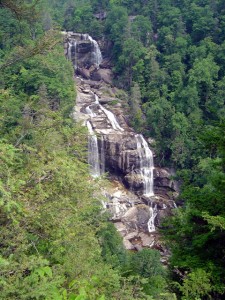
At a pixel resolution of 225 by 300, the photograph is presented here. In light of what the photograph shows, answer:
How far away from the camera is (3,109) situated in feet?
24.6

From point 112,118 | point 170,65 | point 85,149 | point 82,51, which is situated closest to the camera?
point 85,149

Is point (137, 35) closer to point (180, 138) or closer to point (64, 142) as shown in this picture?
point (180, 138)

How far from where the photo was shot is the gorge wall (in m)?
22.6

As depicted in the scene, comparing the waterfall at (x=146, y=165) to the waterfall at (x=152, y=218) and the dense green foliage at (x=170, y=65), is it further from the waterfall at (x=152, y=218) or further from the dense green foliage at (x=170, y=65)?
the waterfall at (x=152, y=218)

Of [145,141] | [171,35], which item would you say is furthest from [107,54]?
[145,141]

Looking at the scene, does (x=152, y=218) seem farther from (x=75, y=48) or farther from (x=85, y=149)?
(x=75, y=48)

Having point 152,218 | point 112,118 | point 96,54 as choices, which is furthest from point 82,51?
point 152,218

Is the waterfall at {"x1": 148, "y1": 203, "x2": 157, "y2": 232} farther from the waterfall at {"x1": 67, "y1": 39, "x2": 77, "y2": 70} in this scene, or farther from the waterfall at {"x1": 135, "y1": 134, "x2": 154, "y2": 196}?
the waterfall at {"x1": 67, "y1": 39, "x2": 77, "y2": 70}

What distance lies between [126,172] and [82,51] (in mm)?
19269

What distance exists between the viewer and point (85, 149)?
800cm

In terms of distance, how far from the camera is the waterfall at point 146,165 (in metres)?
25.8

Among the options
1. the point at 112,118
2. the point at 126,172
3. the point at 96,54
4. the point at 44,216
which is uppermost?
the point at 44,216

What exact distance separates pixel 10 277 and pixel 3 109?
453cm

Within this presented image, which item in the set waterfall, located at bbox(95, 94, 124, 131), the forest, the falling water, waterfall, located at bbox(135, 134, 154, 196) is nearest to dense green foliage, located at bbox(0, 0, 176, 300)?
the forest
